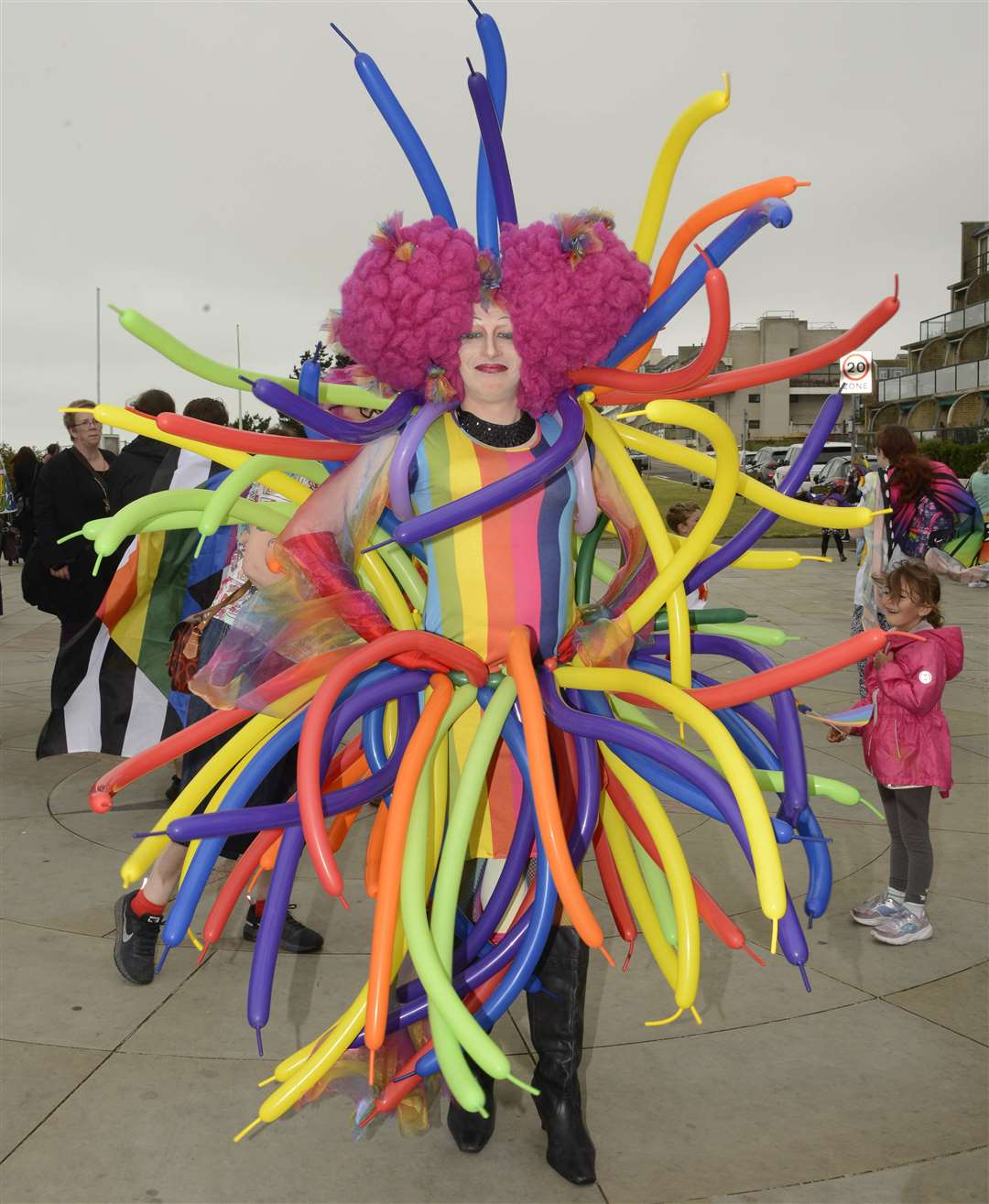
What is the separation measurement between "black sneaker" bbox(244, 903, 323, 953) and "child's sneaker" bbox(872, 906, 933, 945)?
5.73 feet

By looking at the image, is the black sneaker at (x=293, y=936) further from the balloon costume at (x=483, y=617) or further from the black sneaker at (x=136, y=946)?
the balloon costume at (x=483, y=617)

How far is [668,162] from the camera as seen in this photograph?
8.32ft

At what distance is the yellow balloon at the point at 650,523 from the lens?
2418 mm

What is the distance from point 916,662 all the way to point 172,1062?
2433mm

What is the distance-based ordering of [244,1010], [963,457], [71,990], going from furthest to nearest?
[963,457] → [71,990] → [244,1010]

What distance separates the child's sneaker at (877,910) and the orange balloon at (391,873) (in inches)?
80.5

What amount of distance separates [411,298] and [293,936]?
213 centimetres

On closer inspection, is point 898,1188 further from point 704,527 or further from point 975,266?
point 975,266

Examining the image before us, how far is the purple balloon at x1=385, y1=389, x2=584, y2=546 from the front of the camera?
7.33 feet

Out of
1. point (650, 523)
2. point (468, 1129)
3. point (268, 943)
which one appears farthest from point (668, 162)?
point (468, 1129)

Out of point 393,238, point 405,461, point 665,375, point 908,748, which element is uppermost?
point 393,238

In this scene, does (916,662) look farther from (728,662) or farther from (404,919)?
(728,662)

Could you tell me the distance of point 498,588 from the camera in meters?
2.48

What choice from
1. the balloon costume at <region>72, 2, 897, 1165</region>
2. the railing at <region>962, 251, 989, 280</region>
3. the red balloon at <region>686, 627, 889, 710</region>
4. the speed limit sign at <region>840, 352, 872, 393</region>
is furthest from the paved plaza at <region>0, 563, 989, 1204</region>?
the railing at <region>962, 251, 989, 280</region>
